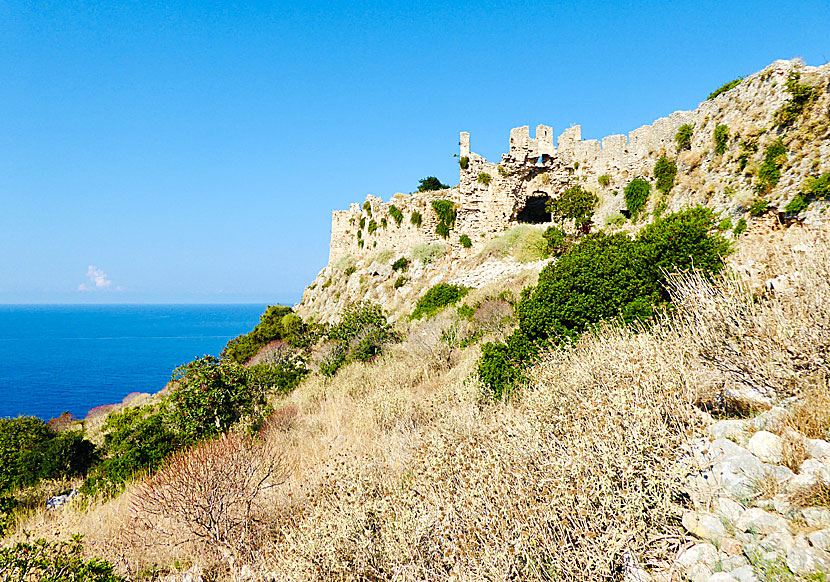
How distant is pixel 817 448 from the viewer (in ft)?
8.22

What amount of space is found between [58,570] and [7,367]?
326 feet

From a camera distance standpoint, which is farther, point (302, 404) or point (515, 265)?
point (515, 265)

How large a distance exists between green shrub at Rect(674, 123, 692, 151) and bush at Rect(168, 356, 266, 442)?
1771 centimetres

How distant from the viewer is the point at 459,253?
2134cm

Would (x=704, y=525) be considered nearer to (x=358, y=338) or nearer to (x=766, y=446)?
(x=766, y=446)

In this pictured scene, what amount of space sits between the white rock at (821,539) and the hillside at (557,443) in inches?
0.4

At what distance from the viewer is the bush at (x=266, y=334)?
75.3 feet

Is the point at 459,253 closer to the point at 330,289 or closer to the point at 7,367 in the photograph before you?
the point at 330,289

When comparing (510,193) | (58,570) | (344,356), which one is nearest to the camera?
(58,570)

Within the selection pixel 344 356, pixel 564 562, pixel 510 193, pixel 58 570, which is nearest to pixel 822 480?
pixel 564 562

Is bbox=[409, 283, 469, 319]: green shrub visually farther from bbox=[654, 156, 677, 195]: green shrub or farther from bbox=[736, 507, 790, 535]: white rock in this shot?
bbox=[736, 507, 790, 535]: white rock


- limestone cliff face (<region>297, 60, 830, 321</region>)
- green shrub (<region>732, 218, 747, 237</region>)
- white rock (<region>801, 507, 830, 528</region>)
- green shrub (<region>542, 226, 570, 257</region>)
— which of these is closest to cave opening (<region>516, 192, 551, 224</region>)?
limestone cliff face (<region>297, 60, 830, 321</region>)

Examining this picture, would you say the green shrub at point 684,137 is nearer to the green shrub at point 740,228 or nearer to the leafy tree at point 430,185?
the green shrub at point 740,228

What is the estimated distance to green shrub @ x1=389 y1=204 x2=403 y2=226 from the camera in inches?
1083
